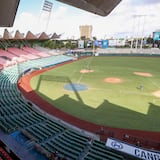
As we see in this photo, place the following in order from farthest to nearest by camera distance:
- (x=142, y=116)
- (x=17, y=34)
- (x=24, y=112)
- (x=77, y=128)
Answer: (x=17, y=34) → (x=142, y=116) → (x=24, y=112) → (x=77, y=128)

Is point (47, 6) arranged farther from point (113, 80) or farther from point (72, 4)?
point (72, 4)

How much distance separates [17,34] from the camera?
35531mm

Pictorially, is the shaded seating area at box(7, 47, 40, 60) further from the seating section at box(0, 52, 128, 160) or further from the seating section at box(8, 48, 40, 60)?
the seating section at box(0, 52, 128, 160)

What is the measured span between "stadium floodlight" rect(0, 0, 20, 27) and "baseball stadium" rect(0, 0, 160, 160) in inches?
1.8

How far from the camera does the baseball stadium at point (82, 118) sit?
8.05 metres

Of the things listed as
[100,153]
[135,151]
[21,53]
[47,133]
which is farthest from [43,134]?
[21,53]

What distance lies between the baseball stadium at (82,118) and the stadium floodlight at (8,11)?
4 cm

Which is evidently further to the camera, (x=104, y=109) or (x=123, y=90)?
(x=123, y=90)

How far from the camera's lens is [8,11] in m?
2.49

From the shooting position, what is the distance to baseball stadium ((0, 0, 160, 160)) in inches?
317

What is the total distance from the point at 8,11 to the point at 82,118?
36.8 feet

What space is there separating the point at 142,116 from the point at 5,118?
358 inches

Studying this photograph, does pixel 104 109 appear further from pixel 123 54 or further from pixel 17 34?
pixel 123 54

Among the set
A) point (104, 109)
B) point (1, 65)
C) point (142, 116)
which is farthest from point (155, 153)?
point (1, 65)
